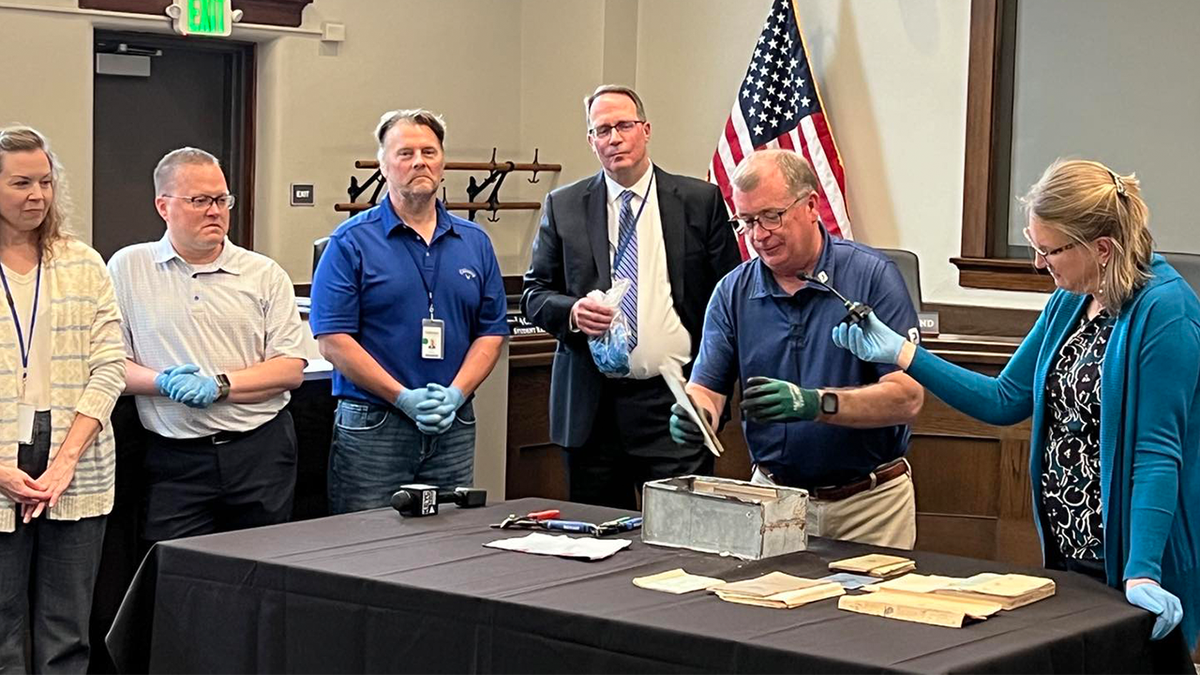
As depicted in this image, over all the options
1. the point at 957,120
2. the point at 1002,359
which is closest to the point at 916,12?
the point at 957,120

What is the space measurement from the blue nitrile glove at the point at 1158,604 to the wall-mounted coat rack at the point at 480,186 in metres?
5.55

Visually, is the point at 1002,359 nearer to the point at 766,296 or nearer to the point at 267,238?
the point at 766,296

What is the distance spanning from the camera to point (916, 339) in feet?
10.4

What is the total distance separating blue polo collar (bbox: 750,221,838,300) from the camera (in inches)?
125

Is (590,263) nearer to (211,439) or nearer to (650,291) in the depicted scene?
(650,291)

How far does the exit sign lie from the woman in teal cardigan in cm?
507

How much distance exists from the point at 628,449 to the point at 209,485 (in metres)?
1.01

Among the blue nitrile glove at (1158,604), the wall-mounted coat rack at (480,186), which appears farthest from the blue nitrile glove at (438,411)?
the wall-mounted coat rack at (480,186)

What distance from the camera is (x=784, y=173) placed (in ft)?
10.2

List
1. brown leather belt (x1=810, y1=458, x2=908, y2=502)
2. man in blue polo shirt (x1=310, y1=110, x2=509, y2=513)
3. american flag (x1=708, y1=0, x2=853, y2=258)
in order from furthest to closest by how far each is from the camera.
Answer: american flag (x1=708, y1=0, x2=853, y2=258) → man in blue polo shirt (x1=310, y1=110, x2=509, y2=513) → brown leather belt (x1=810, y1=458, x2=908, y2=502)

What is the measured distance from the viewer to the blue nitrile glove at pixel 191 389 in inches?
140

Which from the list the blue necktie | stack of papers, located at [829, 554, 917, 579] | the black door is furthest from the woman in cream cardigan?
the black door

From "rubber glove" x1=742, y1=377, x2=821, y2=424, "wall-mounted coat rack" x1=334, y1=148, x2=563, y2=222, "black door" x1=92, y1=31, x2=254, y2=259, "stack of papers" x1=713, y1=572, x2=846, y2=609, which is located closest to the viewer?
"stack of papers" x1=713, y1=572, x2=846, y2=609

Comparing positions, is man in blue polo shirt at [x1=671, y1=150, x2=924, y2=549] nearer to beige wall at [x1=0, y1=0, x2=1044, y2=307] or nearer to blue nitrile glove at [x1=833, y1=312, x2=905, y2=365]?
blue nitrile glove at [x1=833, y1=312, x2=905, y2=365]
